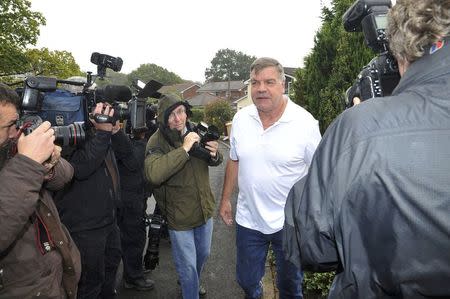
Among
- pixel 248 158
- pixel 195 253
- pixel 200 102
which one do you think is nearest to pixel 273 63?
pixel 248 158

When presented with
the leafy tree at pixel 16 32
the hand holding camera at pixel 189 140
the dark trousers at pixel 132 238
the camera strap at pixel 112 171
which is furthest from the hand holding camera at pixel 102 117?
the leafy tree at pixel 16 32

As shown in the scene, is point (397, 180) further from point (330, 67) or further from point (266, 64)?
point (330, 67)

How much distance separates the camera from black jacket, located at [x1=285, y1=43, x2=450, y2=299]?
981 mm

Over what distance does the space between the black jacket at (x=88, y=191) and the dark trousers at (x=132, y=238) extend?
104cm

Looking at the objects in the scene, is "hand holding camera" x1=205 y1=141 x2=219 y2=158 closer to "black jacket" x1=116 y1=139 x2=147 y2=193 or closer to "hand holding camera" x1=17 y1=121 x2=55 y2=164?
"black jacket" x1=116 y1=139 x2=147 y2=193

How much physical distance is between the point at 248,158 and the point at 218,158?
481 mm

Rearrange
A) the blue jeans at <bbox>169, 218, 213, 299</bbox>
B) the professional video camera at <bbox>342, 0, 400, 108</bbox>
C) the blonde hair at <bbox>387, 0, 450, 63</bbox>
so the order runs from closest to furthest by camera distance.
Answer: the blonde hair at <bbox>387, 0, 450, 63</bbox>
the professional video camera at <bbox>342, 0, 400, 108</bbox>
the blue jeans at <bbox>169, 218, 213, 299</bbox>

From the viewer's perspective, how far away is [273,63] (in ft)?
9.80

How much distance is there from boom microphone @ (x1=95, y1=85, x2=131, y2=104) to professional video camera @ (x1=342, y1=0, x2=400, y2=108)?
198 centimetres

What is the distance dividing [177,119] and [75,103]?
93cm

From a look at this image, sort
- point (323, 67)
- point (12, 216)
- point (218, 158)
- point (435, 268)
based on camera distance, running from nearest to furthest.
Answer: point (435, 268) < point (12, 216) < point (218, 158) < point (323, 67)

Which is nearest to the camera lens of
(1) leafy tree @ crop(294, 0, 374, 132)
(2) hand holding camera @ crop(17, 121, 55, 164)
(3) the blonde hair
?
(2) hand holding camera @ crop(17, 121, 55, 164)

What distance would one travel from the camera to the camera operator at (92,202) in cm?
281

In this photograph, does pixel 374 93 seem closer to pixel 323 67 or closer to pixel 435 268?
pixel 435 268
